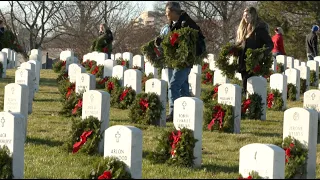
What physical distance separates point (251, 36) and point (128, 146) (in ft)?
21.4

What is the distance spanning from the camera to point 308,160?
8.66 metres

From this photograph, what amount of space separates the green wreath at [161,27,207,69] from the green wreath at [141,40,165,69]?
1.89ft

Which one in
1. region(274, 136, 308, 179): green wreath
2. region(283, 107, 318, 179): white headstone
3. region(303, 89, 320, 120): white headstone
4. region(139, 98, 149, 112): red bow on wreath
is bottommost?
region(274, 136, 308, 179): green wreath

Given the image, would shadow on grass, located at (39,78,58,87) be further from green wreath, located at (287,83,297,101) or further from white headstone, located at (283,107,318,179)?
white headstone, located at (283,107,318,179)

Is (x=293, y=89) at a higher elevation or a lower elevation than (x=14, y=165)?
higher

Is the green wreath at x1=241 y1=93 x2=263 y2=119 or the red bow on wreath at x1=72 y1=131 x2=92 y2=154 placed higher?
the green wreath at x1=241 y1=93 x2=263 y2=119

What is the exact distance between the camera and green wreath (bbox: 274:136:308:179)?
8312 millimetres

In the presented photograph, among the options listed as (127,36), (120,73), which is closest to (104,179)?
(120,73)

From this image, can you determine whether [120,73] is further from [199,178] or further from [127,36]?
[127,36]

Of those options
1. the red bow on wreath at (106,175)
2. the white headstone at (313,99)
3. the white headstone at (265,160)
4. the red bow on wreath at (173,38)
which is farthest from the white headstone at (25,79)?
the white headstone at (265,160)

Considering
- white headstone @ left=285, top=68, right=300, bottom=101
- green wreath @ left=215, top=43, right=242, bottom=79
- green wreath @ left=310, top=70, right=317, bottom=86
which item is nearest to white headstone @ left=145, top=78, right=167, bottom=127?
green wreath @ left=215, top=43, right=242, bottom=79

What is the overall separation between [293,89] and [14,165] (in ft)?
33.4

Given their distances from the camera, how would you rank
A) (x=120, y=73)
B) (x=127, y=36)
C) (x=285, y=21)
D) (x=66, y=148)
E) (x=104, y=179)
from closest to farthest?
(x=104, y=179) < (x=66, y=148) < (x=120, y=73) < (x=285, y=21) < (x=127, y=36)

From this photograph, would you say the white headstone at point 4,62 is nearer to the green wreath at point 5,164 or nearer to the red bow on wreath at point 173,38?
the red bow on wreath at point 173,38
